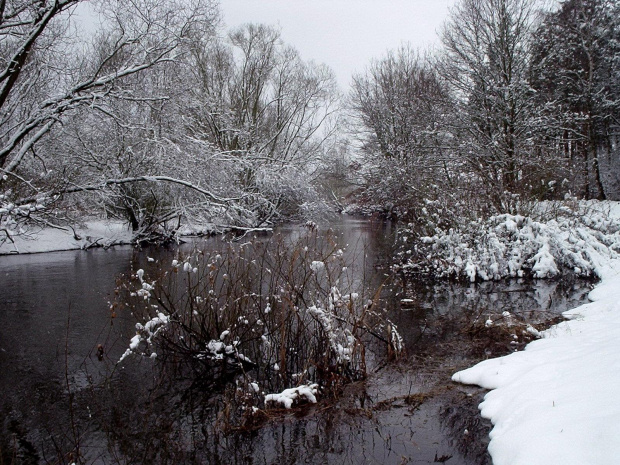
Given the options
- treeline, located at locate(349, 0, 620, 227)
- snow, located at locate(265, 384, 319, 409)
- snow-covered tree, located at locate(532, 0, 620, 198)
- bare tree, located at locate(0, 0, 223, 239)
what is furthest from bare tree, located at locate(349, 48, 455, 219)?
snow, located at locate(265, 384, 319, 409)

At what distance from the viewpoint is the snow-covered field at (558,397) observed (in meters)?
2.79

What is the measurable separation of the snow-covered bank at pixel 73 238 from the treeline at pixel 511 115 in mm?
10140

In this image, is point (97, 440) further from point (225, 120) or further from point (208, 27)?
point (225, 120)

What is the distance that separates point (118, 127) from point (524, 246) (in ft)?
37.7

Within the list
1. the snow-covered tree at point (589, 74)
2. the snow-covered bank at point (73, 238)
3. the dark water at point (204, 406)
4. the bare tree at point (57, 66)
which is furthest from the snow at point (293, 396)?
the snow-covered tree at point (589, 74)

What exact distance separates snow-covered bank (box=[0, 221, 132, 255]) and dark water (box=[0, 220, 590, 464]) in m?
7.47

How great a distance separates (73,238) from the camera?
16.1 metres

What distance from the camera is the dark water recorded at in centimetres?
387

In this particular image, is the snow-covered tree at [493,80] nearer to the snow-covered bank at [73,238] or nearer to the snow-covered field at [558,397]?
the snow-covered field at [558,397]

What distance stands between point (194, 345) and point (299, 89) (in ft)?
76.5

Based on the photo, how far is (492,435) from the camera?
12.2 ft

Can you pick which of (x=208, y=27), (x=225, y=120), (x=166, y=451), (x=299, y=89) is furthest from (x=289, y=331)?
(x=299, y=89)

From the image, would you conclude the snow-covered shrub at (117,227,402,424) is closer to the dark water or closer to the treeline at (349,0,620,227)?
the dark water

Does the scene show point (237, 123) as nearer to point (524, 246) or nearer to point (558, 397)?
point (524, 246)
